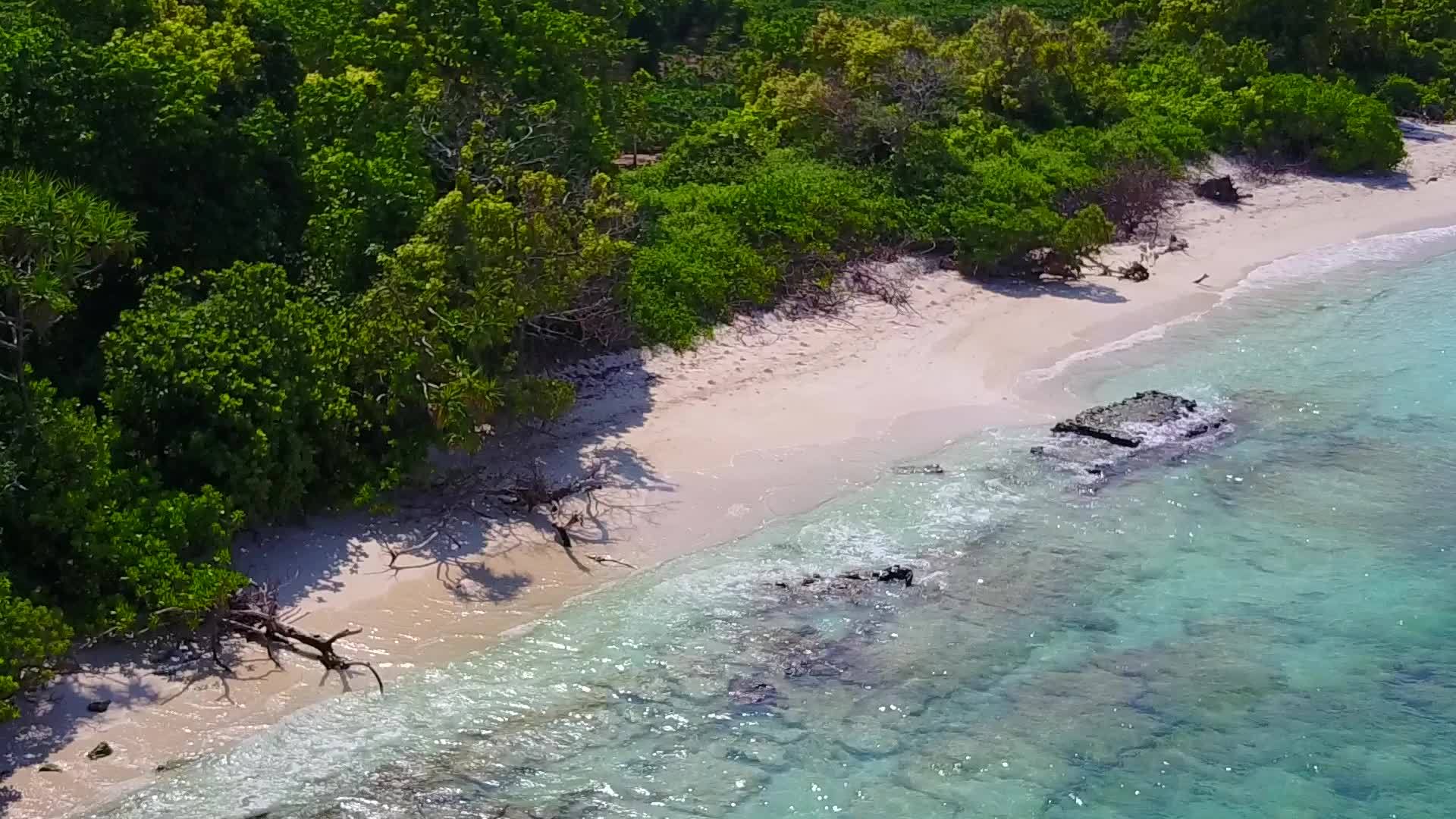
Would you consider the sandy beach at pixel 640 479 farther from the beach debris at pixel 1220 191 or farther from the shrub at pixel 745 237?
the beach debris at pixel 1220 191

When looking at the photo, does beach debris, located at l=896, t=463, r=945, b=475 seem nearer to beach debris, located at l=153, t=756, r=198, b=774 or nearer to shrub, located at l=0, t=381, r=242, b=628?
shrub, located at l=0, t=381, r=242, b=628

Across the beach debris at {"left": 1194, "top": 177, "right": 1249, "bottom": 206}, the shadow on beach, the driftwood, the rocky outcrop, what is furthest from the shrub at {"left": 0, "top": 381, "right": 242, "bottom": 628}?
the beach debris at {"left": 1194, "top": 177, "right": 1249, "bottom": 206}

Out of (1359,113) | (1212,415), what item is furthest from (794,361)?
(1359,113)

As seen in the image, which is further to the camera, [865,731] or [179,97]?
[179,97]

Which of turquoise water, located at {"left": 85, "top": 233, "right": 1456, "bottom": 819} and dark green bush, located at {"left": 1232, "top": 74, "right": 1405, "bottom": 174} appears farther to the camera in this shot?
dark green bush, located at {"left": 1232, "top": 74, "right": 1405, "bottom": 174}

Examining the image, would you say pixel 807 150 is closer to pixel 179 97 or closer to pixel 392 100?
pixel 392 100

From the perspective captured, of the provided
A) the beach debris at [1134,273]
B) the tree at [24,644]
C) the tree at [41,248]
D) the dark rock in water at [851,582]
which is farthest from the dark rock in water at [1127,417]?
the tree at [24,644]
